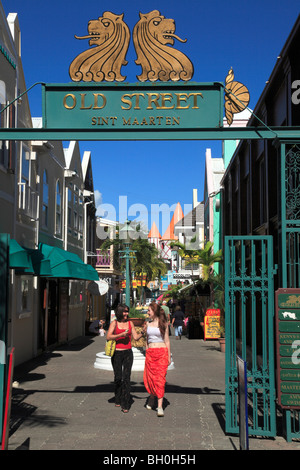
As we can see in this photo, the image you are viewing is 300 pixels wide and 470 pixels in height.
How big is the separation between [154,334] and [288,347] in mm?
2698

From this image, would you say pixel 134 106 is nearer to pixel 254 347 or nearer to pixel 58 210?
pixel 254 347

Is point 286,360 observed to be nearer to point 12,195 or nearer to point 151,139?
point 151,139

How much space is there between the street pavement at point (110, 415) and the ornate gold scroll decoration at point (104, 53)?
503cm

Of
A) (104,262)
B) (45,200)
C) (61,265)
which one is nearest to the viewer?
(61,265)

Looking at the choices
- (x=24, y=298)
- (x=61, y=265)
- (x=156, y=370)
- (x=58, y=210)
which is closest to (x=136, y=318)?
(x=61, y=265)

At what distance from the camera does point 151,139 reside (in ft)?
26.5

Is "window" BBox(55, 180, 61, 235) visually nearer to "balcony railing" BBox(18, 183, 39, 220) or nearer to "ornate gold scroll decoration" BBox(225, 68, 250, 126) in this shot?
"balcony railing" BBox(18, 183, 39, 220)

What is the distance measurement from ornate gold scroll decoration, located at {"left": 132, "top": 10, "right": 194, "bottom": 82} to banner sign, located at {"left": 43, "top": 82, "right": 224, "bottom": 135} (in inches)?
6.1

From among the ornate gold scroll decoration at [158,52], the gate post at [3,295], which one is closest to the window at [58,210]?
the ornate gold scroll decoration at [158,52]

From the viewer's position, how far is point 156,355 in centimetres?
937

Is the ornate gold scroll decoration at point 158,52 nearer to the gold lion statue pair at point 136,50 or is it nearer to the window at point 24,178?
the gold lion statue pair at point 136,50

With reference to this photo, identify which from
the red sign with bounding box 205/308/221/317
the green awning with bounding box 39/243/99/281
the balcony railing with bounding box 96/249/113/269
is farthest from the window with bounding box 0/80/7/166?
the balcony railing with bounding box 96/249/113/269

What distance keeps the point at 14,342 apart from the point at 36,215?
13.3 ft

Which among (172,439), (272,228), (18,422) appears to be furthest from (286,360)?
(272,228)
